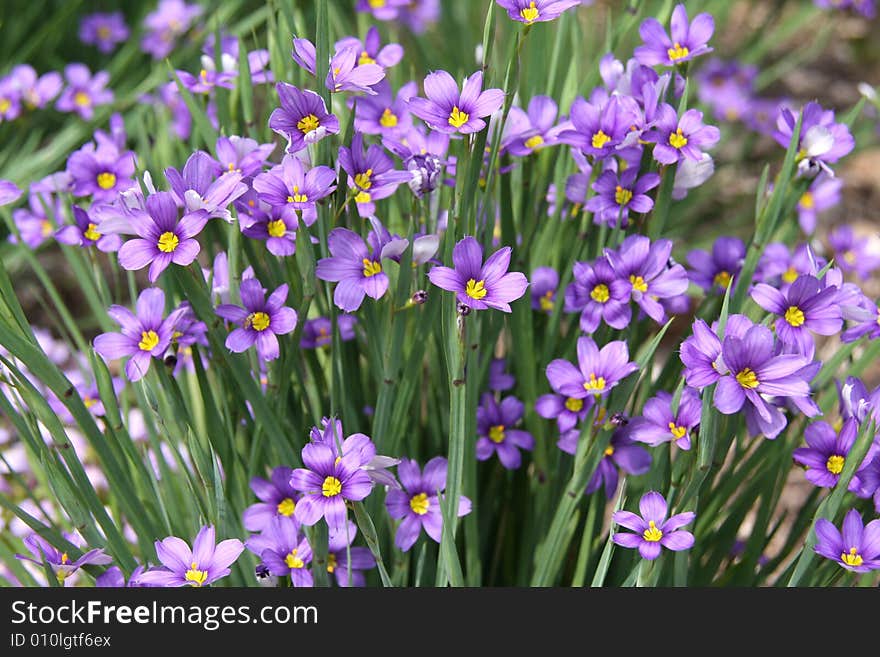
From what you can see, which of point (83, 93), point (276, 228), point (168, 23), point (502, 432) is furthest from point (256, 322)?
point (168, 23)

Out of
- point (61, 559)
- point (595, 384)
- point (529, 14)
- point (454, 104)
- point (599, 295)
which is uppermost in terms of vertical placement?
point (529, 14)

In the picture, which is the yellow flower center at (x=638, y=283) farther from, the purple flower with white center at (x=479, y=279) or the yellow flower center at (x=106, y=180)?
the yellow flower center at (x=106, y=180)

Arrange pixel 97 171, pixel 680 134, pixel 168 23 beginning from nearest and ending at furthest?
pixel 680 134, pixel 97 171, pixel 168 23

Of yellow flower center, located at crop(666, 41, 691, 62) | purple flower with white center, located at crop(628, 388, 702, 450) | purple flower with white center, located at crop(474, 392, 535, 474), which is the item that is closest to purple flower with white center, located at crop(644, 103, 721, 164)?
yellow flower center, located at crop(666, 41, 691, 62)

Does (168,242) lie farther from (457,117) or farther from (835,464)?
(835,464)

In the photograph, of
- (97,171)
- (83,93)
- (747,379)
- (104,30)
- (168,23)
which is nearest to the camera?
(747,379)

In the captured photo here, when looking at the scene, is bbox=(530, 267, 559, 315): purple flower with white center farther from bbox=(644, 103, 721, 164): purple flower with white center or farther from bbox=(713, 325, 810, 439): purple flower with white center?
bbox=(713, 325, 810, 439): purple flower with white center

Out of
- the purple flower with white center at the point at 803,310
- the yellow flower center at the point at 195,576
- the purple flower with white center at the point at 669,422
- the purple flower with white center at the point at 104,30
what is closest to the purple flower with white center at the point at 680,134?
the purple flower with white center at the point at 803,310
